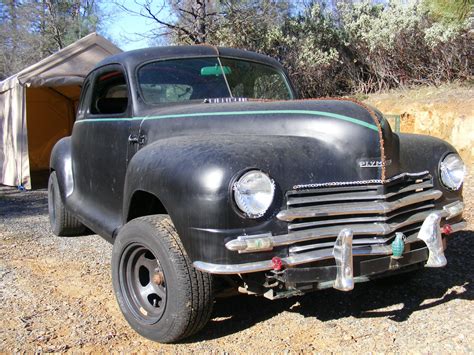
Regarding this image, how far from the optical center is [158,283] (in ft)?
10.1

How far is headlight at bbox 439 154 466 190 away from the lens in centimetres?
331

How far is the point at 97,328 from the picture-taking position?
3262 millimetres

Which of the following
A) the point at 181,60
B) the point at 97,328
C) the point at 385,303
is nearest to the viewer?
the point at 97,328

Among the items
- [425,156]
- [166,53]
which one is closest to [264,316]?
[425,156]

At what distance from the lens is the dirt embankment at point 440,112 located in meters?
9.50

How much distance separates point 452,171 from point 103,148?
2678 mm

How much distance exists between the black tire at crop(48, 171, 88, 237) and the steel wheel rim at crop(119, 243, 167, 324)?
91.0 inches

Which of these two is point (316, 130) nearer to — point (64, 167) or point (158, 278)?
point (158, 278)

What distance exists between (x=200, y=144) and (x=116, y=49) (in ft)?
25.4

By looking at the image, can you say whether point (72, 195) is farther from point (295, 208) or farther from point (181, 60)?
point (295, 208)

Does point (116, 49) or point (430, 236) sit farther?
point (116, 49)

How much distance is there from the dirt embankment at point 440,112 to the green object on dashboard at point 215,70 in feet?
21.3

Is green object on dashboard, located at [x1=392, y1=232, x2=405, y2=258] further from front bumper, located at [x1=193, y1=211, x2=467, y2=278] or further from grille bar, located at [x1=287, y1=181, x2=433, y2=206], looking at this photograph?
grille bar, located at [x1=287, y1=181, x2=433, y2=206]

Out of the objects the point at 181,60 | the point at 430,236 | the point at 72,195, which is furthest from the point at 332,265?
the point at 72,195
